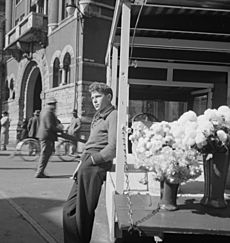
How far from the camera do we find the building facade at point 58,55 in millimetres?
16531

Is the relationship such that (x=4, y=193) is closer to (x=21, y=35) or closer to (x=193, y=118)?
(x=193, y=118)

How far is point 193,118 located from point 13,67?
947 inches

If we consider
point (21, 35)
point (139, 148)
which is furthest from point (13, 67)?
point (139, 148)

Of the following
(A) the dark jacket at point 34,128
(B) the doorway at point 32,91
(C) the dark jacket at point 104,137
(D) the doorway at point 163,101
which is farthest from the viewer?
(B) the doorway at point 32,91

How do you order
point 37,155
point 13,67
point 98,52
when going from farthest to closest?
point 13,67 → point 98,52 → point 37,155

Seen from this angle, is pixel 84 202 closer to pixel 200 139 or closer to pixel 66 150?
pixel 200 139

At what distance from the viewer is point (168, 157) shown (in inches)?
102

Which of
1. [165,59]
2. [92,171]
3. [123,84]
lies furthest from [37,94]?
[92,171]

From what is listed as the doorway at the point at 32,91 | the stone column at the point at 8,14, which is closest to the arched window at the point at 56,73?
the doorway at the point at 32,91

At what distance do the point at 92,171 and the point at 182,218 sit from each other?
1387mm

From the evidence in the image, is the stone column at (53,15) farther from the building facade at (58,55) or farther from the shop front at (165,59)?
the shop front at (165,59)

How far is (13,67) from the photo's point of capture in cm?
2558

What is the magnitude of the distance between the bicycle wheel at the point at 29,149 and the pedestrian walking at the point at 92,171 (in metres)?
8.46

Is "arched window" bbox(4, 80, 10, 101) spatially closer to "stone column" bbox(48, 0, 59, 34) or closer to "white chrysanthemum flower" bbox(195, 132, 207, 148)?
"stone column" bbox(48, 0, 59, 34)
